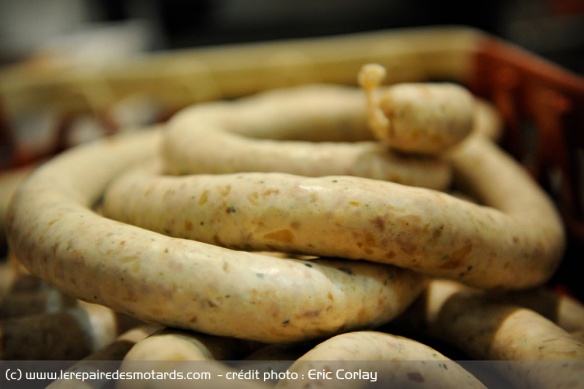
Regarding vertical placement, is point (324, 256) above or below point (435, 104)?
below

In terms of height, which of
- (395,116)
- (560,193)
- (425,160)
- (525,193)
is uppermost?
(395,116)

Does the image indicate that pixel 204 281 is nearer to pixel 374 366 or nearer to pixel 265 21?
pixel 374 366

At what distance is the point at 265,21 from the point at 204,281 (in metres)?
3.58

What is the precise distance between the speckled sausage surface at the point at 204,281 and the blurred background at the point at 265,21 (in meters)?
2.60

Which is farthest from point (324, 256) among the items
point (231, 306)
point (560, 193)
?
point (560, 193)

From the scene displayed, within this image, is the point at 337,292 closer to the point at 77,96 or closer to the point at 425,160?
the point at 425,160

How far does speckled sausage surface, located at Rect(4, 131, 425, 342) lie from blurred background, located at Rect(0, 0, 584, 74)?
8.54 ft

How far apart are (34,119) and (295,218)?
2083 millimetres

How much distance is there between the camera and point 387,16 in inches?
167

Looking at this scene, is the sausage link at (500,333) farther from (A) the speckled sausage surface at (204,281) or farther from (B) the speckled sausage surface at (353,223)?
(A) the speckled sausage surface at (204,281)

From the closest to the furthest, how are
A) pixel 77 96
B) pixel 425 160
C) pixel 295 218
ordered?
pixel 295 218 < pixel 425 160 < pixel 77 96

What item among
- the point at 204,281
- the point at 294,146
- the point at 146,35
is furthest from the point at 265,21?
the point at 204,281

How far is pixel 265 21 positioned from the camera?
172 inches

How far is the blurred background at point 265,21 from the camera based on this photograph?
12.3 ft
